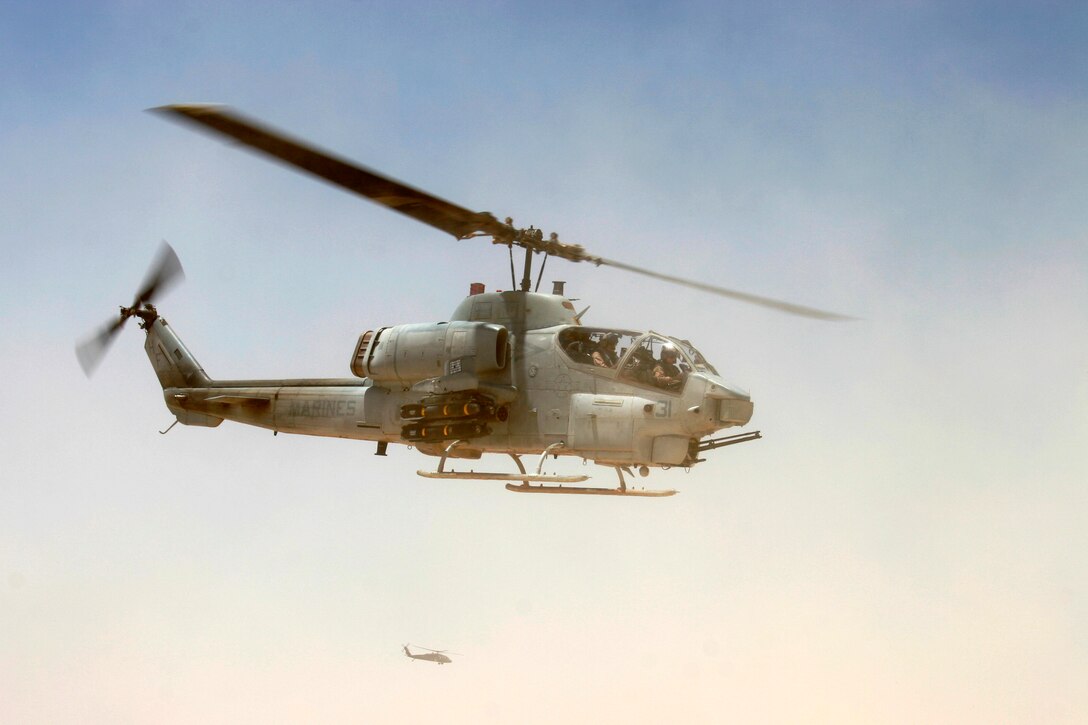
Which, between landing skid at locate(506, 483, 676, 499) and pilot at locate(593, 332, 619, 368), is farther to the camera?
pilot at locate(593, 332, 619, 368)

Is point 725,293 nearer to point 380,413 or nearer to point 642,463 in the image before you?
point 642,463

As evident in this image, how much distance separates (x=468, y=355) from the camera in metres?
13.5

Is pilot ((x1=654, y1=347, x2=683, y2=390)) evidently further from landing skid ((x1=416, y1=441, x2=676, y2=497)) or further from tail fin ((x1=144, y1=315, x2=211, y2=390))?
tail fin ((x1=144, y1=315, x2=211, y2=390))

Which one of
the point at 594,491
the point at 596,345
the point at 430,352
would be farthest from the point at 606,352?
the point at 430,352

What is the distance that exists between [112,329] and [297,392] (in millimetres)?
3899

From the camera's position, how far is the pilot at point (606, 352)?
43.5 feet

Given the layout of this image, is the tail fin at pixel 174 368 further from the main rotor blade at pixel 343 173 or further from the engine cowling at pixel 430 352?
the main rotor blade at pixel 343 173

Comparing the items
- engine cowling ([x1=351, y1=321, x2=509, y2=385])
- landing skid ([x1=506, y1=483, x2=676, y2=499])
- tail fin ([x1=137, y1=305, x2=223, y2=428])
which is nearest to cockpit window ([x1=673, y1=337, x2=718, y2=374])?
landing skid ([x1=506, y1=483, x2=676, y2=499])

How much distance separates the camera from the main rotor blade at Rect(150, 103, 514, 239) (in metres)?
10.2

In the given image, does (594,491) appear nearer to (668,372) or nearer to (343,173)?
(668,372)

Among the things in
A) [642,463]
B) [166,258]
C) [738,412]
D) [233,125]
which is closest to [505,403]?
[642,463]

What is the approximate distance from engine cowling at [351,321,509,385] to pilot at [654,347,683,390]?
1879 millimetres

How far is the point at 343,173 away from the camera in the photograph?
11.7m

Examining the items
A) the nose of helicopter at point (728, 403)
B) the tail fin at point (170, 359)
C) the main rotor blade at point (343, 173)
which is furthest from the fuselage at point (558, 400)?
the tail fin at point (170, 359)
